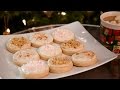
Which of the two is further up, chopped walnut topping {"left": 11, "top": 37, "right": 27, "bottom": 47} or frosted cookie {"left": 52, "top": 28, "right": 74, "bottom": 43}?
frosted cookie {"left": 52, "top": 28, "right": 74, "bottom": 43}

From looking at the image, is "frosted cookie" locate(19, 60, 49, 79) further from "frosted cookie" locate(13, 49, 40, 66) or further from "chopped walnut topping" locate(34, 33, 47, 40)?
"chopped walnut topping" locate(34, 33, 47, 40)

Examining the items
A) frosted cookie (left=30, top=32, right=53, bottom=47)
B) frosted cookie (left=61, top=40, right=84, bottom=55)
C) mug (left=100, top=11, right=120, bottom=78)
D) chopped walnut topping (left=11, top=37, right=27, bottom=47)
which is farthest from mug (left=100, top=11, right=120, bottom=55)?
chopped walnut topping (left=11, top=37, right=27, bottom=47)

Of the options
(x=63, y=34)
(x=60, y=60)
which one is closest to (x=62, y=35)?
(x=63, y=34)

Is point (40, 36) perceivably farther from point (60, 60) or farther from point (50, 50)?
point (60, 60)

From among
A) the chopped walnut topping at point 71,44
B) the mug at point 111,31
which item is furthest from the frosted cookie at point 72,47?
the mug at point 111,31
